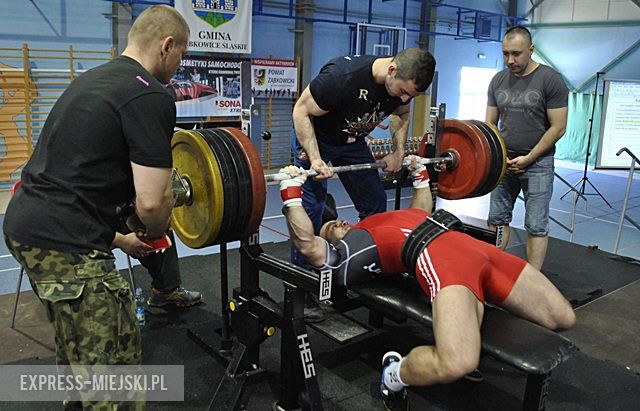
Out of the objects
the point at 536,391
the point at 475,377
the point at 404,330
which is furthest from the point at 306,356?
the point at 404,330

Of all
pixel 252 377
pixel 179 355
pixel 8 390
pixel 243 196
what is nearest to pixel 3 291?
pixel 8 390

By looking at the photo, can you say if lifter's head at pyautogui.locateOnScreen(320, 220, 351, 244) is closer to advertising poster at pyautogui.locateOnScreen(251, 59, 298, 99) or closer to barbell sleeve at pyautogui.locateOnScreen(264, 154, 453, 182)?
barbell sleeve at pyautogui.locateOnScreen(264, 154, 453, 182)

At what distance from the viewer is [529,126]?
309 cm

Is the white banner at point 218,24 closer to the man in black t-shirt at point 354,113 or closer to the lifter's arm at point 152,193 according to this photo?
the man in black t-shirt at point 354,113

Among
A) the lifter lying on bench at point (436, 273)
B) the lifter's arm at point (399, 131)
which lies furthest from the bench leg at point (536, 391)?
the lifter's arm at point (399, 131)

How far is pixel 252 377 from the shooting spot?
2131 mm

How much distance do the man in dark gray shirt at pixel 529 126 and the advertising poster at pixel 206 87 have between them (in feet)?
12.0

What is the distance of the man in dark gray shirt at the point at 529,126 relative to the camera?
9.80ft

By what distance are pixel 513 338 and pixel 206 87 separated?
5147 millimetres

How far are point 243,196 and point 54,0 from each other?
4.65 meters

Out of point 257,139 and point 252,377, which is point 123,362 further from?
point 257,139

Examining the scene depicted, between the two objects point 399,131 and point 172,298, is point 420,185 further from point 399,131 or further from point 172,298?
point 172,298

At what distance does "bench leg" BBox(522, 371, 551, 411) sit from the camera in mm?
1744

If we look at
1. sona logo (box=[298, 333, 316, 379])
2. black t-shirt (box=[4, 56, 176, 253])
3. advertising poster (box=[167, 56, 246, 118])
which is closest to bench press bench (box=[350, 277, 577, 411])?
sona logo (box=[298, 333, 316, 379])
